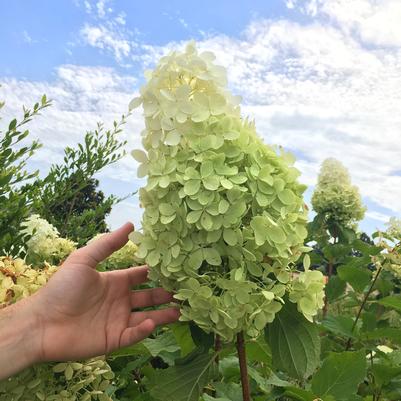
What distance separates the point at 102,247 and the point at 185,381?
491mm

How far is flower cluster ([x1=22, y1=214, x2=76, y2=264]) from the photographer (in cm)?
329

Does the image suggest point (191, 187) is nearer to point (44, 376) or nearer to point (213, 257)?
point (213, 257)

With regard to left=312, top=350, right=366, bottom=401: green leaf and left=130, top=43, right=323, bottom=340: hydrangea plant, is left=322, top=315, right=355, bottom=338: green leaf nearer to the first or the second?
left=312, top=350, right=366, bottom=401: green leaf

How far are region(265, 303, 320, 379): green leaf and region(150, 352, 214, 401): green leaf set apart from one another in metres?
0.19

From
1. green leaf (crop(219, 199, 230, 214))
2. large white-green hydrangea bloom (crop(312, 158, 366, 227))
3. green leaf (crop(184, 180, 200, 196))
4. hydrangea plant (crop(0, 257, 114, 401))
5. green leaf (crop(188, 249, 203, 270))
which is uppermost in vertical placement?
large white-green hydrangea bloom (crop(312, 158, 366, 227))

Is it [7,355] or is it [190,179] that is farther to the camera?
[7,355]

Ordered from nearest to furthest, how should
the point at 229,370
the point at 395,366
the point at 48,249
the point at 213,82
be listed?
the point at 213,82 < the point at 229,370 < the point at 395,366 < the point at 48,249

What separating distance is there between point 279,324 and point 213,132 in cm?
55

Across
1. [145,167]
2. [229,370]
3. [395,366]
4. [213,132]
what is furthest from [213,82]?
[395,366]

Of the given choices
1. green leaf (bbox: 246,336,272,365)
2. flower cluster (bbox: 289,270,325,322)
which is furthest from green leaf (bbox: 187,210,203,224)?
green leaf (bbox: 246,336,272,365)

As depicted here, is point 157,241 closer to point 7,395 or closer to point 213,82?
point 213,82

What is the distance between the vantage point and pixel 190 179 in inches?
53.9

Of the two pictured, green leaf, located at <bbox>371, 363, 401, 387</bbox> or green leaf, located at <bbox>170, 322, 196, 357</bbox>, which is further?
green leaf, located at <bbox>371, 363, 401, 387</bbox>

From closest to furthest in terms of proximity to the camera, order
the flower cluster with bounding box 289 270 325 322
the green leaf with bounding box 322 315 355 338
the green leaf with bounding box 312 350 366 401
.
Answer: the flower cluster with bounding box 289 270 325 322, the green leaf with bounding box 312 350 366 401, the green leaf with bounding box 322 315 355 338
